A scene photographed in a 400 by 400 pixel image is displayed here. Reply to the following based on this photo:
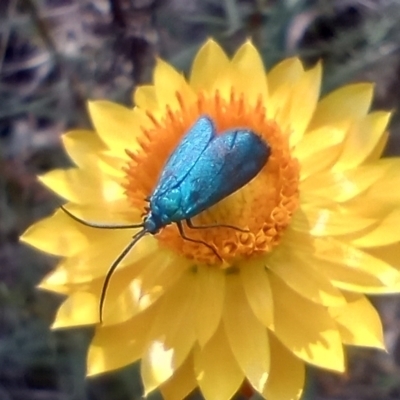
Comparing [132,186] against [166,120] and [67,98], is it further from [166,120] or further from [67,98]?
[67,98]

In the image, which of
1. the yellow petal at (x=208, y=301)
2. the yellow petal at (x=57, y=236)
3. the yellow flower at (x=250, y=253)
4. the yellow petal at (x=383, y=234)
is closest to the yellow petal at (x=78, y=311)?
the yellow flower at (x=250, y=253)

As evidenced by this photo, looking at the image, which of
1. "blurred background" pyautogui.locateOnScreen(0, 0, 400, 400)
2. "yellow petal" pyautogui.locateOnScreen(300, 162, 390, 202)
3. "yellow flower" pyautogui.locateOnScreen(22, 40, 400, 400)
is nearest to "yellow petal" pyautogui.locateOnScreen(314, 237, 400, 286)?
"yellow flower" pyautogui.locateOnScreen(22, 40, 400, 400)

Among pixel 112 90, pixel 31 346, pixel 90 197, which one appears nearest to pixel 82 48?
pixel 112 90

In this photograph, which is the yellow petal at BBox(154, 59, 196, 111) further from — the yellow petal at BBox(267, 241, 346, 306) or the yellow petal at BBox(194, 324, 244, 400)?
the yellow petal at BBox(194, 324, 244, 400)

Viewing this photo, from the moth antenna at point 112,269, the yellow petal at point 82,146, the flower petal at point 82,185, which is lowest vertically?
the moth antenna at point 112,269

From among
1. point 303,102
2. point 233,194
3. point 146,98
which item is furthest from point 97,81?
point 233,194

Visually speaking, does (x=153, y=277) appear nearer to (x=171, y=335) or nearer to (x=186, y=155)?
(x=171, y=335)

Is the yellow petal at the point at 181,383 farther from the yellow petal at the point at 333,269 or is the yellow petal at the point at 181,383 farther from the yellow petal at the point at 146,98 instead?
the yellow petal at the point at 146,98
